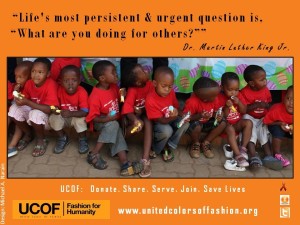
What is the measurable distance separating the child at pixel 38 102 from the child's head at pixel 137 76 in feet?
2.43

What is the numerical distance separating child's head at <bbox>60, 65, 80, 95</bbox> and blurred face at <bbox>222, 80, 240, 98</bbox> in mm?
1417

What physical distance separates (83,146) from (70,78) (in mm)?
695

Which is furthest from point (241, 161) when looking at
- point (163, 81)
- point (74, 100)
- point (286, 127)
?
point (74, 100)

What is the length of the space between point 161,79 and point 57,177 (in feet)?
4.18

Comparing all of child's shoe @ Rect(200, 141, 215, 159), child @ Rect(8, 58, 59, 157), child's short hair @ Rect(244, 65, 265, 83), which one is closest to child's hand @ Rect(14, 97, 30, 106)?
child @ Rect(8, 58, 59, 157)

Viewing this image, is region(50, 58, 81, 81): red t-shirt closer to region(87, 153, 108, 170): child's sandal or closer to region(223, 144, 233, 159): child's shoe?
region(87, 153, 108, 170): child's sandal

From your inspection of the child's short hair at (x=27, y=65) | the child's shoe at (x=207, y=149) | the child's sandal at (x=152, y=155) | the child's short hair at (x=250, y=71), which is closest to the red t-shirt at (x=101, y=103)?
the child's sandal at (x=152, y=155)

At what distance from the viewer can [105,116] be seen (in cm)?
381

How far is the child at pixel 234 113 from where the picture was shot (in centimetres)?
388

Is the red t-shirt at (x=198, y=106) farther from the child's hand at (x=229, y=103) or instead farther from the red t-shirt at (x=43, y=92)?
the red t-shirt at (x=43, y=92)

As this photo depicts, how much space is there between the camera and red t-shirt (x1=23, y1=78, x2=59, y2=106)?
3.89m

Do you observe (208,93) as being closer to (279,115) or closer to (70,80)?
(279,115)

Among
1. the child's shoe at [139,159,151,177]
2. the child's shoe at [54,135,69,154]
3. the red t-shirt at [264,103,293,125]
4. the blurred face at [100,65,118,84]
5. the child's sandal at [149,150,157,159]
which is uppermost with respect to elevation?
the blurred face at [100,65,118,84]
